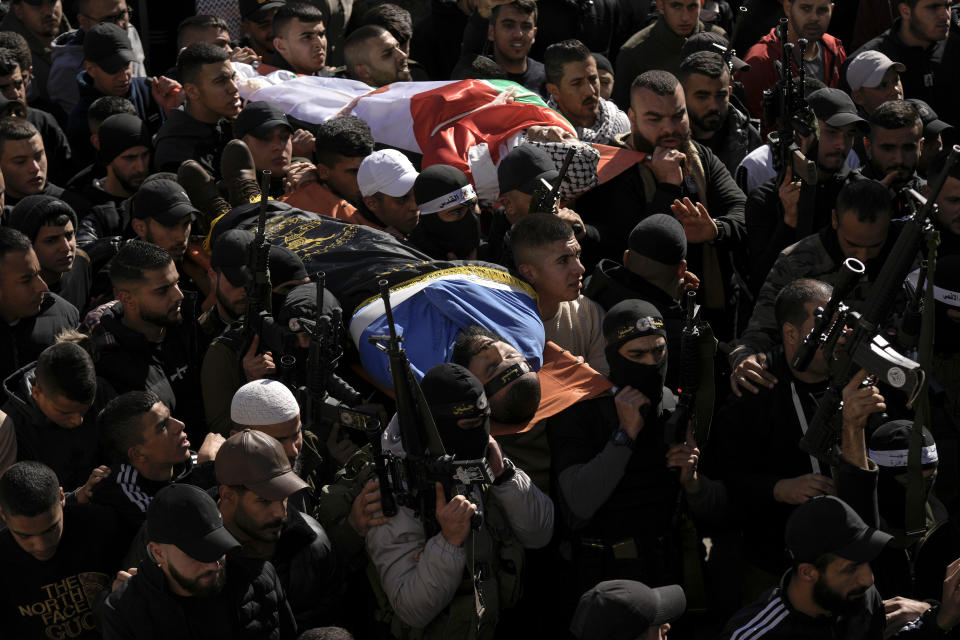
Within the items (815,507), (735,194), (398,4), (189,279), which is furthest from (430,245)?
(398,4)

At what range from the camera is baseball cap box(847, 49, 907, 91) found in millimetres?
8406

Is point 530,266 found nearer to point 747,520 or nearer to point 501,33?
point 747,520

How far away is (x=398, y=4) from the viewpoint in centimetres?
1045

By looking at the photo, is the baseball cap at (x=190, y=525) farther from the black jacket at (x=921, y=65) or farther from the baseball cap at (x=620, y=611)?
the black jacket at (x=921, y=65)

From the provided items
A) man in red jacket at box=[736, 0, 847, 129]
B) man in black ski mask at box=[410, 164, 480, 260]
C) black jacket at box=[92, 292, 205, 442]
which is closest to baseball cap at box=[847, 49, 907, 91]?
man in red jacket at box=[736, 0, 847, 129]

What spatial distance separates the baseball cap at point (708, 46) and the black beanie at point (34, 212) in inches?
150

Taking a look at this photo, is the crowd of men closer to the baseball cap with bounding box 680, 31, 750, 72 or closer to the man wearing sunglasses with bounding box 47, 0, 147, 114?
the baseball cap with bounding box 680, 31, 750, 72

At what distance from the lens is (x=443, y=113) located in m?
7.96

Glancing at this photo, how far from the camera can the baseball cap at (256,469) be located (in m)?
4.98

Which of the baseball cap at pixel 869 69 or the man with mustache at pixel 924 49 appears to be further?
the man with mustache at pixel 924 49

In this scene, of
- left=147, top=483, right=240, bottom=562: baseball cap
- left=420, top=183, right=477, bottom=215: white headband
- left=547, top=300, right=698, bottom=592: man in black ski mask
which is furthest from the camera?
left=420, top=183, right=477, bottom=215: white headband

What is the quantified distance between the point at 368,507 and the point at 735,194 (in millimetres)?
3242

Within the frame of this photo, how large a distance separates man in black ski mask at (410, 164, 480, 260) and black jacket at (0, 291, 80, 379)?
1691 millimetres

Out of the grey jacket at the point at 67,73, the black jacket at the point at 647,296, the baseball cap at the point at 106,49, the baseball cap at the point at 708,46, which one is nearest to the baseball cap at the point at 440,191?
the black jacket at the point at 647,296
